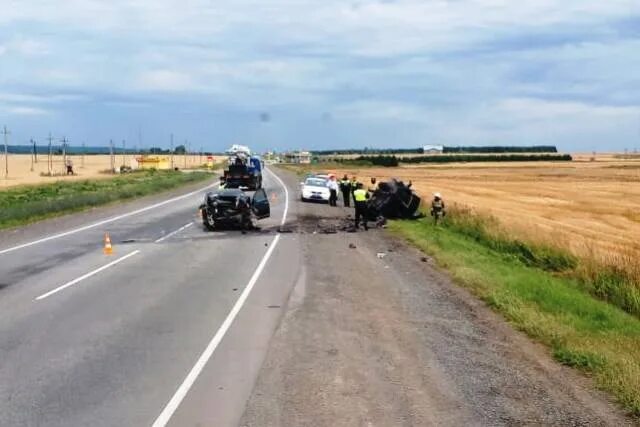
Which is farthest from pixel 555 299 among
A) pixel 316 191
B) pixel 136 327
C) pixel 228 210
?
pixel 316 191

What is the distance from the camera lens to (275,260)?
20.2m

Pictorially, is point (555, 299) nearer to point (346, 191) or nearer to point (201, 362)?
point (201, 362)

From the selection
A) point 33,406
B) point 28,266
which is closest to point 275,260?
point 28,266

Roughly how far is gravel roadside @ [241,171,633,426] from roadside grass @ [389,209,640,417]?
266 mm

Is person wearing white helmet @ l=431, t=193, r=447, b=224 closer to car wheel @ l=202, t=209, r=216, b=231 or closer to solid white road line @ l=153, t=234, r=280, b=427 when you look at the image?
car wheel @ l=202, t=209, r=216, b=231

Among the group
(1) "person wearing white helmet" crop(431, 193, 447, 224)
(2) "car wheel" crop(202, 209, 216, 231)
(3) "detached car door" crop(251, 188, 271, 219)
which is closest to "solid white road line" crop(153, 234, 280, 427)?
(2) "car wheel" crop(202, 209, 216, 231)

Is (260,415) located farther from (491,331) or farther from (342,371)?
(491,331)

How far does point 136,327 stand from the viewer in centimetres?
1155

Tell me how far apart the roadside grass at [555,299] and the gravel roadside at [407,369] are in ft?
0.87

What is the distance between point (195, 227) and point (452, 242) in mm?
10122

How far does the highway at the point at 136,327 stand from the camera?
7.72m

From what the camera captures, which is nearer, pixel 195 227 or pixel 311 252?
pixel 311 252

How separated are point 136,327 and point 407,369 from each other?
164 inches

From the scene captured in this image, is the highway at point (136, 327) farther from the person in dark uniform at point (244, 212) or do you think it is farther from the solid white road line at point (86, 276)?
the person in dark uniform at point (244, 212)
